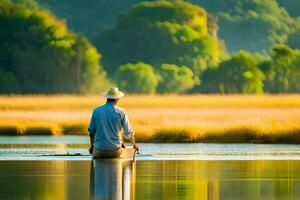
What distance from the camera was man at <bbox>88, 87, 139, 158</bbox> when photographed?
1677 cm

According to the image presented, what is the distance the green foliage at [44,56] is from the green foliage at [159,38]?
1737cm

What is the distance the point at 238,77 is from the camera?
3703 inches

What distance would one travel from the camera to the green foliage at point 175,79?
101250mm

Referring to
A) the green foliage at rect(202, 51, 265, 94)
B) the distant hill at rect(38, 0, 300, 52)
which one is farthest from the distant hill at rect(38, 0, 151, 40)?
the green foliage at rect(202, 51, 265, 94)

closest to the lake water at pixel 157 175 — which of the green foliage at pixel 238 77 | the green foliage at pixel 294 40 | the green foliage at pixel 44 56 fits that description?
the green foliage at pixel 44 56

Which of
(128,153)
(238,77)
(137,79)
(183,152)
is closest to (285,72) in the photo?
(238,77)

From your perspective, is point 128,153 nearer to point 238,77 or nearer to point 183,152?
point 183,152

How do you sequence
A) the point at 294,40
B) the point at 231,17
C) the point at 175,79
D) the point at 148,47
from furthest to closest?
the point at 231,17 < the point at 148,47 < the point at 294,40 < the point at 175,79

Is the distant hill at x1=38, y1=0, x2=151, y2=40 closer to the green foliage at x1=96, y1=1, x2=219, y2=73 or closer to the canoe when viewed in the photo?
the green foliage at x1=96, y1=1, x2=219, y2=73

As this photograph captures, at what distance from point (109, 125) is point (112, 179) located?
2.99 metres

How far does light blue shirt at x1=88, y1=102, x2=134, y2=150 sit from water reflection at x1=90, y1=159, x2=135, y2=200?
236 mm

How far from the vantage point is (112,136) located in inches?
669

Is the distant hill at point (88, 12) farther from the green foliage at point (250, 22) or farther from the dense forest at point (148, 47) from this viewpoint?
the green foliage at point (250, 22)

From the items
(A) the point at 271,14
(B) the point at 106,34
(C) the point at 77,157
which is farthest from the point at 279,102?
(A) the point at 271,14
